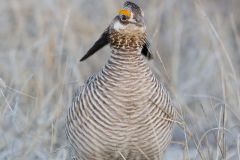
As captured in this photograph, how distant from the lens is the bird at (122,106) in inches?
182

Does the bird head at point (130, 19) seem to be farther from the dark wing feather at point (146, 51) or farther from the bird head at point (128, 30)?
the dark wing feather at point (146, 51)

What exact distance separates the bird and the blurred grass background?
0.49 metres

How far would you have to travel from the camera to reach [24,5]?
8070mm

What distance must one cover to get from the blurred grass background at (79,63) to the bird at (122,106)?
49 cm

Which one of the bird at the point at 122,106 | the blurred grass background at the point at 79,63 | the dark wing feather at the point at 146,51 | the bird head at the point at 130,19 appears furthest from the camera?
the blurred grass background at the point at 79,63

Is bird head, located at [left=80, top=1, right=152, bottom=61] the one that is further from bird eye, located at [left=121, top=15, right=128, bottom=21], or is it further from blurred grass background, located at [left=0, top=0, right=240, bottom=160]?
blurred grass background, located at [left=0, top=0, right=240, bottom=160]

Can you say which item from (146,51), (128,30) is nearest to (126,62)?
(128,30)

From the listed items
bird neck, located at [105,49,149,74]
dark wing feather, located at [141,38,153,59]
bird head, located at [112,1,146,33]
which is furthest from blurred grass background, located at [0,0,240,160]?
bird head, located at [112,1,146,33]

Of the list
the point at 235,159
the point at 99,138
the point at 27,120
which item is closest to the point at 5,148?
the point at 27,120

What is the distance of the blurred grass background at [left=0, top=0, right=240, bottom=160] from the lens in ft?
18.2

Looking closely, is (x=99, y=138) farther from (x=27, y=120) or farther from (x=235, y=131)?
(x=235, y=131)

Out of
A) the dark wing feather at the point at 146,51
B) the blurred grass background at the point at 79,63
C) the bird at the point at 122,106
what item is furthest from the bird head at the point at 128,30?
the blurred grass background at the point at 79,63

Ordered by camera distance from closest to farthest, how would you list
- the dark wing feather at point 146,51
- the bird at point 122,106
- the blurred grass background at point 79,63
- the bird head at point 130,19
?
the bird head at point 130,19 < the bird at point 122,106 < the dark wing feather at point 146,51 < the blurred grass background at point 79,63

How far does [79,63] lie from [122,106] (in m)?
2.90
